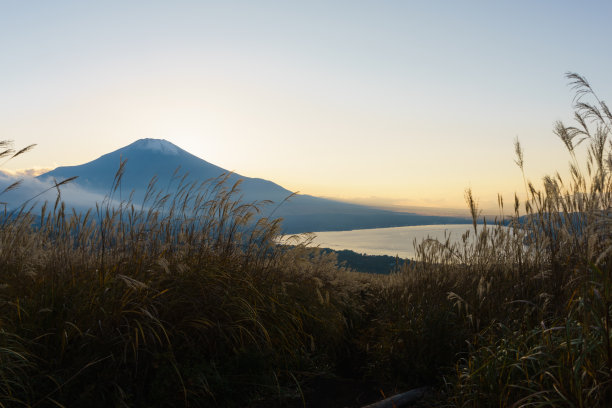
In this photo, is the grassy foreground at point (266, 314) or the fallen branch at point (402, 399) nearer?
the grassy foreground at point (266, 314)

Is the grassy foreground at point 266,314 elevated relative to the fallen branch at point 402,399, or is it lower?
elevated

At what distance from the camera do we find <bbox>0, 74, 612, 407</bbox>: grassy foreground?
2951mm

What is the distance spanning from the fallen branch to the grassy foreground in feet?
0.38

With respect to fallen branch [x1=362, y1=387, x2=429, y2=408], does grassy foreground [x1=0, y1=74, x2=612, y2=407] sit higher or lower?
higher

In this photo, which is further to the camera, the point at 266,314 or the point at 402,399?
the point at 266,314

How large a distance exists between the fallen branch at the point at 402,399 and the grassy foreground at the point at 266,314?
0.12 m

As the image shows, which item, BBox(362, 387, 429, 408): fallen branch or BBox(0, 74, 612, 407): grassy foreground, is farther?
BBox(362, 387, 429, 408): fallen branch

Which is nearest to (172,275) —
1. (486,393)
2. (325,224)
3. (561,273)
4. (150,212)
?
(150,212)

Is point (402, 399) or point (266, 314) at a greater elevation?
point (266, 314)

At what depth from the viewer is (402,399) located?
3561mm

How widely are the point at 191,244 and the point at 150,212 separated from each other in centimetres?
64

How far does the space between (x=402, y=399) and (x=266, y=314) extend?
1.58m

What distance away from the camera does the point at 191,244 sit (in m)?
4.61

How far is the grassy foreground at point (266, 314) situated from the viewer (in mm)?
2951
